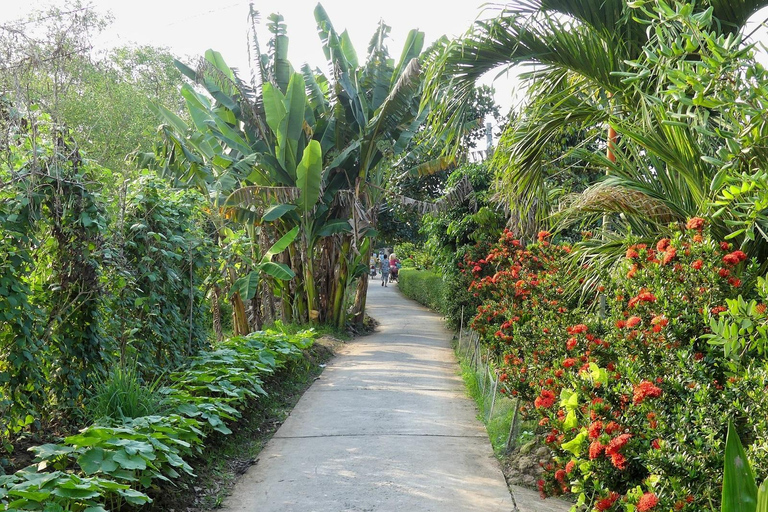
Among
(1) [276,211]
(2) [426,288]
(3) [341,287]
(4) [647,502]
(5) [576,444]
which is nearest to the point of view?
(4) [647,502]

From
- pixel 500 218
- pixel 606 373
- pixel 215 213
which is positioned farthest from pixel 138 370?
pixel 500 218

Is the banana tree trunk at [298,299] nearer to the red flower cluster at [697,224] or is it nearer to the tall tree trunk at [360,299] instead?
the tall tree trunk at [360,299]

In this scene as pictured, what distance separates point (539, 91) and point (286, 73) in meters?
7.63

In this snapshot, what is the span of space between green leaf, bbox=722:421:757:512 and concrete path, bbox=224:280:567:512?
259 centimetres

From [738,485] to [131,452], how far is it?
10.6 feet

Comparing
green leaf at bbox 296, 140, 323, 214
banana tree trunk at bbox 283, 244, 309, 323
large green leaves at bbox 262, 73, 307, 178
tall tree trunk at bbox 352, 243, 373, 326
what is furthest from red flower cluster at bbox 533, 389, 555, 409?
tall tree trunk at bbox 352, 243, 373, 326

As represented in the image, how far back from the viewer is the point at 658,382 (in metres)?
3.72

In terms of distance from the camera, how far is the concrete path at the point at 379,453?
16.1ft

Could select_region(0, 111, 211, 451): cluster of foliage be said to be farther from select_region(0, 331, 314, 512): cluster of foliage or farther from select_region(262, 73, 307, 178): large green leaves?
select_region(262, 73, 307, 178): large green leaves

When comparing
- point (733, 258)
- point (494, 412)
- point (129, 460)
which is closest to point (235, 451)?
point (129, 460)

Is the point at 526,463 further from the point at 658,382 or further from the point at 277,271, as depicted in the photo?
the point at 277,271

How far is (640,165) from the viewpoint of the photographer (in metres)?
5.73

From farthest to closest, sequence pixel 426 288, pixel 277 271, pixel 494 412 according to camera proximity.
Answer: pixel 426 288 < pixel 277 271 < pixel 494 412

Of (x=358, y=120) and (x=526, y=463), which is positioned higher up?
(x=358, y=120)
